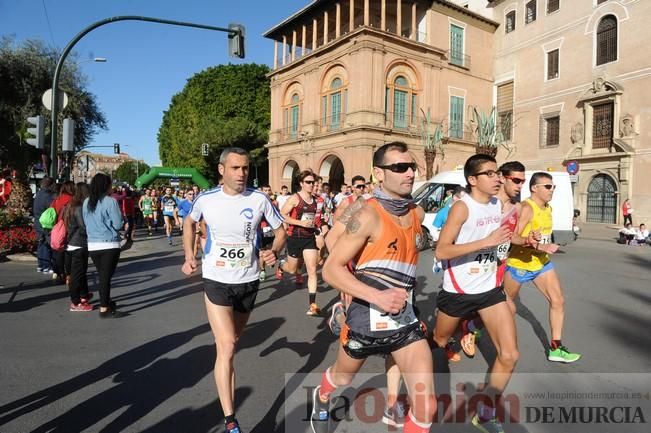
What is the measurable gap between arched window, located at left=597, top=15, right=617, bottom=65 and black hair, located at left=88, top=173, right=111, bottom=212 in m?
29.6

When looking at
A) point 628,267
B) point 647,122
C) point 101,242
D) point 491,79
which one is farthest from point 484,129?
point 101,242

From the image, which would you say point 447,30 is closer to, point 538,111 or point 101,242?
point 538,111

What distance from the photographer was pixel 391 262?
2.70m

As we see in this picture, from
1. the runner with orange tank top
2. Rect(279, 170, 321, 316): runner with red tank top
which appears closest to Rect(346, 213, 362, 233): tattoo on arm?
the runner with orange tank top

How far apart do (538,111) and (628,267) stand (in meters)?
22.7

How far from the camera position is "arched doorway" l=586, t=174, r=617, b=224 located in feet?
86.1

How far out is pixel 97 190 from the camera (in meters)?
6.21

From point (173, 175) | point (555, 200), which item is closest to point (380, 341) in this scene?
point (555, 200)

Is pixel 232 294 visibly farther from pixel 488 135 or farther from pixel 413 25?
pixel 413 25

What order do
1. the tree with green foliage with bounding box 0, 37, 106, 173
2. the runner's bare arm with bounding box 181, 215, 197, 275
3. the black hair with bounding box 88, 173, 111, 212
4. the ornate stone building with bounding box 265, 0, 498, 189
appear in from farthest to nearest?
the ornate stone building with bounding box 265, 0, 498, 189 < the tree with green foliage with bounding box 0, 37, 106, 173 < the black hair with bounding box 88, 173, 111, 212 < the runner's bare arm with bounding box 181, 215, 197, 275

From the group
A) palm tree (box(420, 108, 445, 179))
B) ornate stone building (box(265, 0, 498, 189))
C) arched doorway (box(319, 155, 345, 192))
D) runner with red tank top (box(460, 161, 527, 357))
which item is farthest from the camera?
arched doorway (box(319, 155, 345, 192))

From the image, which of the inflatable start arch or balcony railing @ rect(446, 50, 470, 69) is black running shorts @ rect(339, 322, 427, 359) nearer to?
balcony railing @ rect(446, 50, 470, 69)

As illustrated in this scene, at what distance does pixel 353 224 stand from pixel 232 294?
4.12ft

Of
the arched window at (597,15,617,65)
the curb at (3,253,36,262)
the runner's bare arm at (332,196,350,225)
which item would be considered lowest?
the curb at (3,253,36,262)
